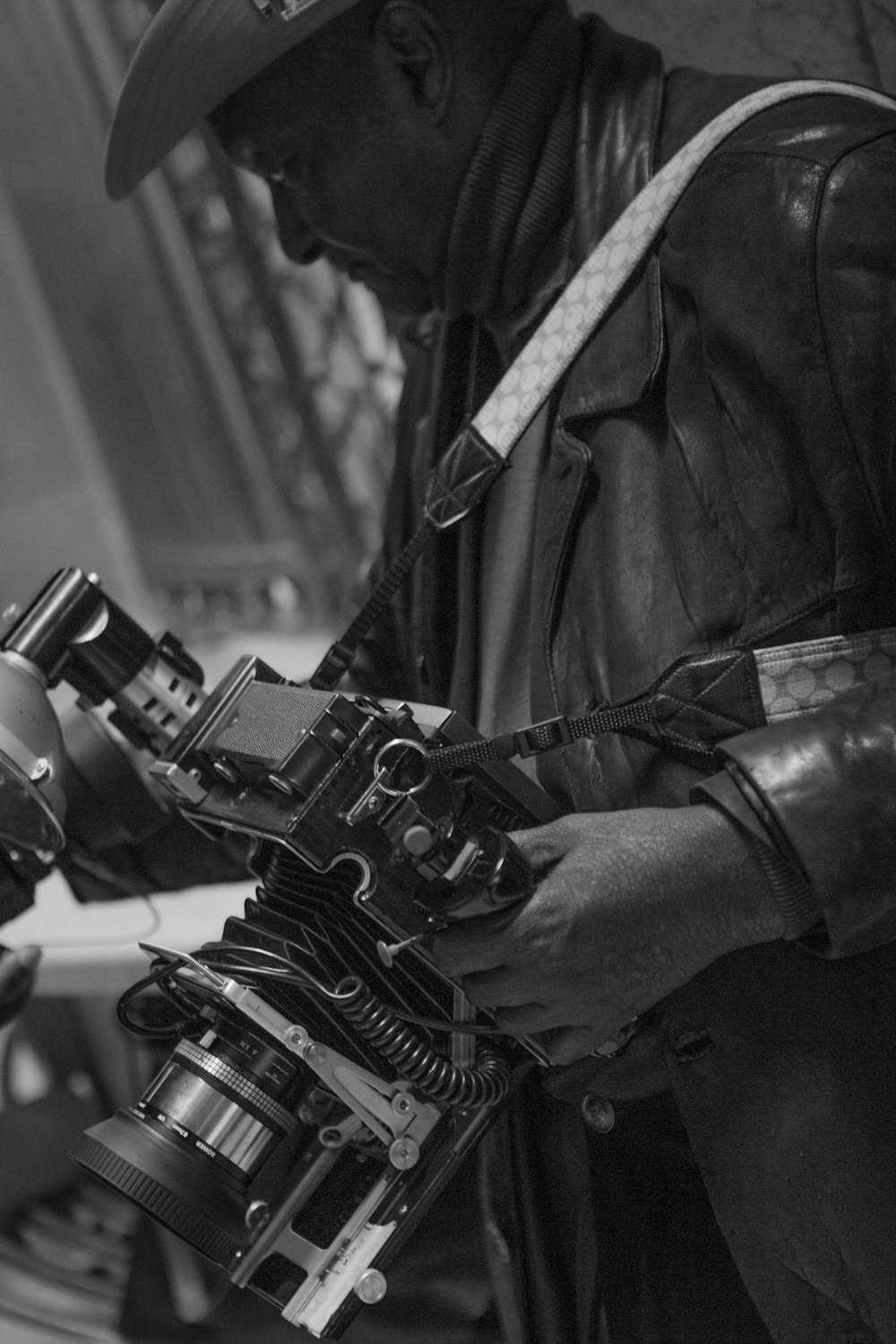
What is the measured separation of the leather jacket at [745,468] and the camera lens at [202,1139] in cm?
29

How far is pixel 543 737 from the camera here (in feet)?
3.52

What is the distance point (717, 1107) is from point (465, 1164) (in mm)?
318

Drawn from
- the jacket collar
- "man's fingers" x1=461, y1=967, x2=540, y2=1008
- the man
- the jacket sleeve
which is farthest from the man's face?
"man's fingers" x1=461, y1=967, x2=540, y2=1008

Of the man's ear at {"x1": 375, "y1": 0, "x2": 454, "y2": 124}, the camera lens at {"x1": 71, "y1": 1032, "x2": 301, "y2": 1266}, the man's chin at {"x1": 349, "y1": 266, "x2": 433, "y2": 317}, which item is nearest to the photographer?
the camera lens at {"x1": 71, "y1": 1032, "x2": 301, "y2": 1266}

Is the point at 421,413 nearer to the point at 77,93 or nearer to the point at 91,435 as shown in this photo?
the point at 77,93

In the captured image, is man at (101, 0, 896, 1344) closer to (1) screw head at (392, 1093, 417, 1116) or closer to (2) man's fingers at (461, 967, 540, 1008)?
(2) man's fingers at (461, 967, 540, 1008)

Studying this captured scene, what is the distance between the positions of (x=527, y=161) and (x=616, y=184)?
0.09 meters

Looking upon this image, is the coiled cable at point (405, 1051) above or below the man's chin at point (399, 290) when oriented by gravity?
below

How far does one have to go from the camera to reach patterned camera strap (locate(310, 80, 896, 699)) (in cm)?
111

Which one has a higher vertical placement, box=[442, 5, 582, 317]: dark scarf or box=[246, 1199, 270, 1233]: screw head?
box=[442, 5, 582, 317]: dark scarf

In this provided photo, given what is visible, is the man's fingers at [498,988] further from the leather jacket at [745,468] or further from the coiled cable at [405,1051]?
the leather jacket at [745,468]

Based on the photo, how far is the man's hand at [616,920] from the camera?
947mm

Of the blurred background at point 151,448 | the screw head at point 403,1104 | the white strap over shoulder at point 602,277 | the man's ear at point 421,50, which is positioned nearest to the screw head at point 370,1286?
the screw head at point 403,1104

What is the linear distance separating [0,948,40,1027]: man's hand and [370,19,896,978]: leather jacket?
1.67 feet
